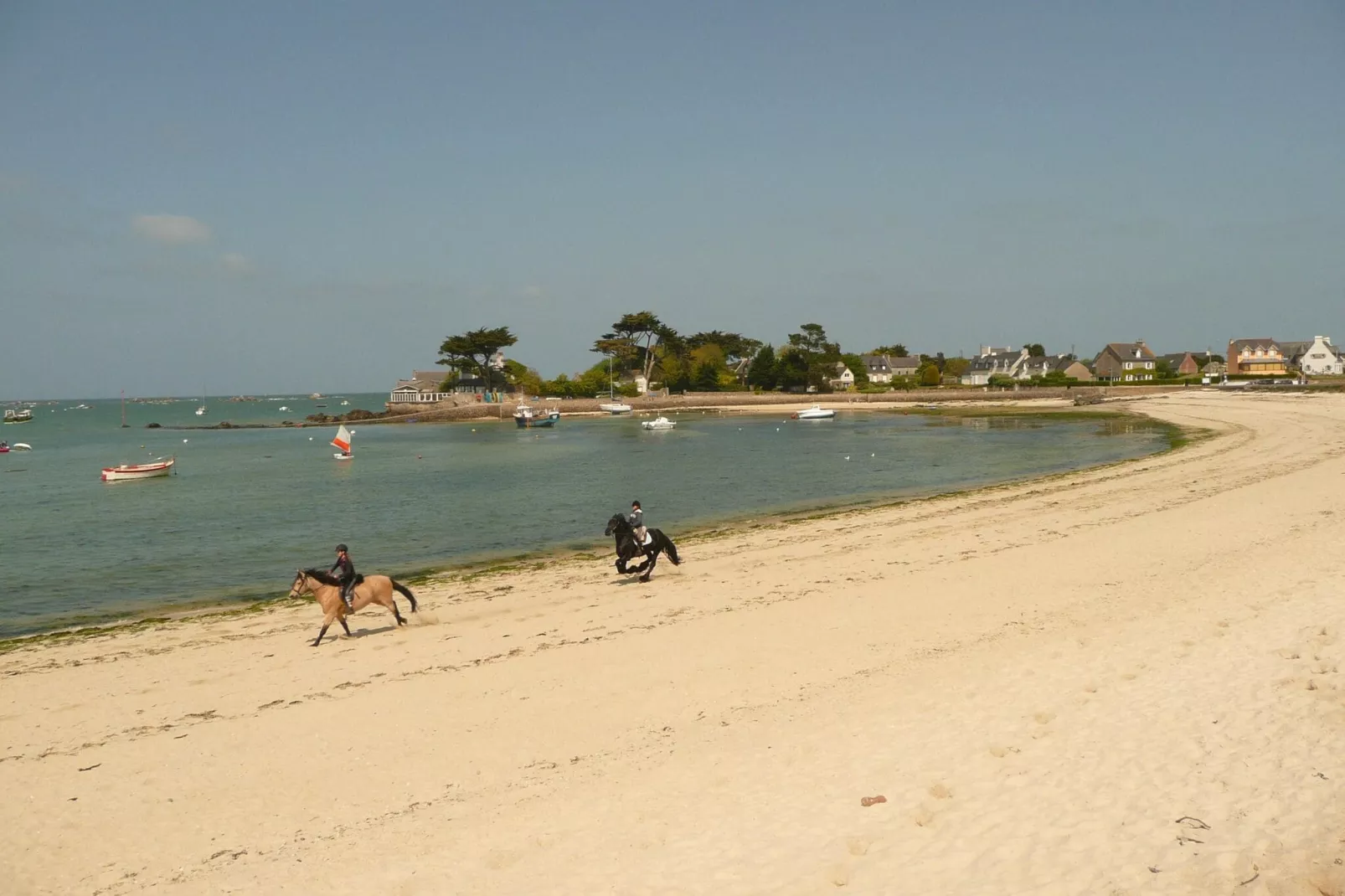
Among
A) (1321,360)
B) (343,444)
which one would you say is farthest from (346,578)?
(1321,360)

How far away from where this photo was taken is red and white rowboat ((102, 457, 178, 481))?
51.1 m

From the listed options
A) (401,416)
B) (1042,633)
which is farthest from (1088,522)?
(401,416)

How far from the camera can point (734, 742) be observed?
8.75 metres

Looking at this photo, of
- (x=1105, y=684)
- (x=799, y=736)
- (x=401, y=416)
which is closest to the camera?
(x=799, y=736)

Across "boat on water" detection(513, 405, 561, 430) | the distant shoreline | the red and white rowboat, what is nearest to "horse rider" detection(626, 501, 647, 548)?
the distant shoreline

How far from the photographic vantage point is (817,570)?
18.2 m

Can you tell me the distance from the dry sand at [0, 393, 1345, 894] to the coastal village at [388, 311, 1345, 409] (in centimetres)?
12299

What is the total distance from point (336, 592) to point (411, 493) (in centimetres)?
2944

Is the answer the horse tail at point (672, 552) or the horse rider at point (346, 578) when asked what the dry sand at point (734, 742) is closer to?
the horse rider at point (346, 578)

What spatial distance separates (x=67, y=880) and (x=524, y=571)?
14.6 metres

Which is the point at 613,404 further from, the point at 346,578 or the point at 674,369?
the point at 346,578

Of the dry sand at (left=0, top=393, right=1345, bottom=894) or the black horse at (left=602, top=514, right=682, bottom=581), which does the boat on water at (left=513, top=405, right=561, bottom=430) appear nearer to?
the black horse at (left=602, top=514, right=682, bottom=581)

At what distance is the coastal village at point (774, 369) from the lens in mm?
134125

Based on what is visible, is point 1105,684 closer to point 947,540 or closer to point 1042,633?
point 1042,633
